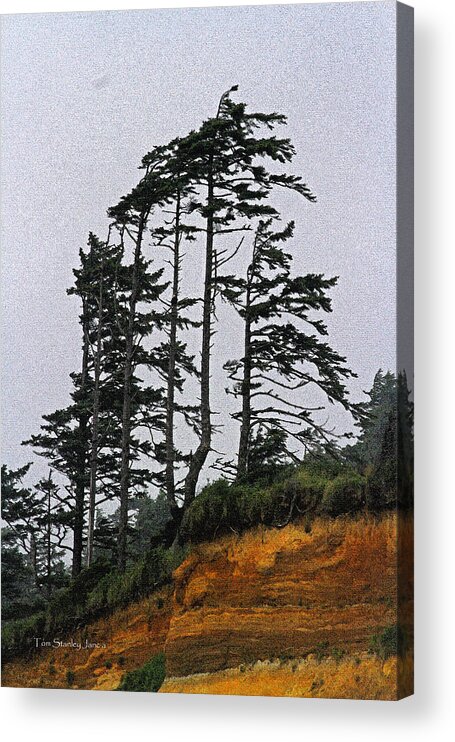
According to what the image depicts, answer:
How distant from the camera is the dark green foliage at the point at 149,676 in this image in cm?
860

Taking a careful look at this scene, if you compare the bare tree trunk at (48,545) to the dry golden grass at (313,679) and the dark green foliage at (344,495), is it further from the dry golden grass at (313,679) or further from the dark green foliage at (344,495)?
the dark green foliage at (344,495)

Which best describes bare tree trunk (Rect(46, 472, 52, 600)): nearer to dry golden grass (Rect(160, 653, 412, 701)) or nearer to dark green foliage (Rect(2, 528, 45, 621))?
dark green foliage (Rect(2, 528, 45, 621))

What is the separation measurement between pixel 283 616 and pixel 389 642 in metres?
0.54

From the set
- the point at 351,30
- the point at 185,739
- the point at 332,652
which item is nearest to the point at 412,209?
the point at 351,30

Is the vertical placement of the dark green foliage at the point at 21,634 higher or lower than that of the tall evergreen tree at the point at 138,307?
lower

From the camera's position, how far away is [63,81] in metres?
8.88

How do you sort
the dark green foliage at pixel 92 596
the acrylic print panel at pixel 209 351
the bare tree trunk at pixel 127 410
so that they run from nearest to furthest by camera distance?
the acrylic print panel at pixel 209 351, the dark green foliage at pixel 92 596, the bare tree trunk at pixel 127 410

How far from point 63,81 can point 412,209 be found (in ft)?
6.50

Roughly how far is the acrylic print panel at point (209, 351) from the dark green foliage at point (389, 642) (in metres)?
0.01

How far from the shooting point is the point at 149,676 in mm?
8617

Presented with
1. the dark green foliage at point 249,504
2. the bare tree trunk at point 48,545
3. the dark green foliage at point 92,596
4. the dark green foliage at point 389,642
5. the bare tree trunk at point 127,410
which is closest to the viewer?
the dark green foliage at point 389,642

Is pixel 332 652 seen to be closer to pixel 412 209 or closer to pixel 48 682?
pixel 48 682

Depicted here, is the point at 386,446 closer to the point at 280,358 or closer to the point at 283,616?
the point at 280,358

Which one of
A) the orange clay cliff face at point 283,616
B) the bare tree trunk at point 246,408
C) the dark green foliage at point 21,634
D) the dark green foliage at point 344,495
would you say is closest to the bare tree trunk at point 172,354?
the bare tree trunk at point 246,408
